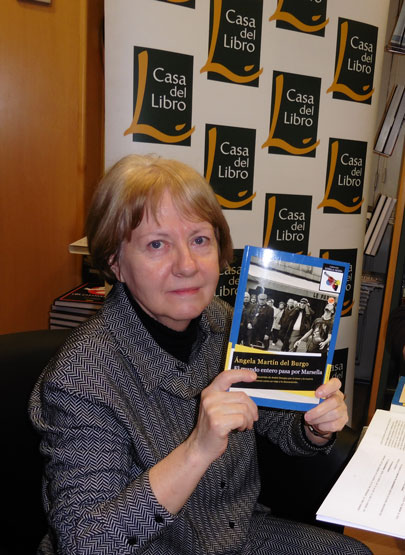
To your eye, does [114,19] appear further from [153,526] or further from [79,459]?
[153,526]

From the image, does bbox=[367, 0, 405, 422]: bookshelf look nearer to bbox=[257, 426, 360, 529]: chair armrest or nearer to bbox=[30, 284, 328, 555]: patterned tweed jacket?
bbox=[257, 426, 360, 529]: chair armrest

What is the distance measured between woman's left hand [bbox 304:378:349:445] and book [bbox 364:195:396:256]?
2.38m

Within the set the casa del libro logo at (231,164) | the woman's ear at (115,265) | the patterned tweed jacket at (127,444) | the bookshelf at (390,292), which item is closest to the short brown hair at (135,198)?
the woman's ear at (115,265)

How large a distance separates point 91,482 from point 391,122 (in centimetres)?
290

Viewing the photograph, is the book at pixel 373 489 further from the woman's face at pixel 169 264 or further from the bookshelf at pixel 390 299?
the bookshelf at pixel 390 299

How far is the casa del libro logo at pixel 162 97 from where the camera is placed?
1869 mm

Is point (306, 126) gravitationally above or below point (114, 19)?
below

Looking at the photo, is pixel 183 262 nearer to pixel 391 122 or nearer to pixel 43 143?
pixel 43 143

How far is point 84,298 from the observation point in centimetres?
230

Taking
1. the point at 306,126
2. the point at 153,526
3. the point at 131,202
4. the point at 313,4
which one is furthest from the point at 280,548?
the point at 313,4

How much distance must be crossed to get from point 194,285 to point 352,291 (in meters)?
1.58

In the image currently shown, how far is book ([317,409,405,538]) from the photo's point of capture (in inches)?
34.2

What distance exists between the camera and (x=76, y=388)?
0.97 meters

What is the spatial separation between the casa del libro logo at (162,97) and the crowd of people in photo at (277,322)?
1.14m
